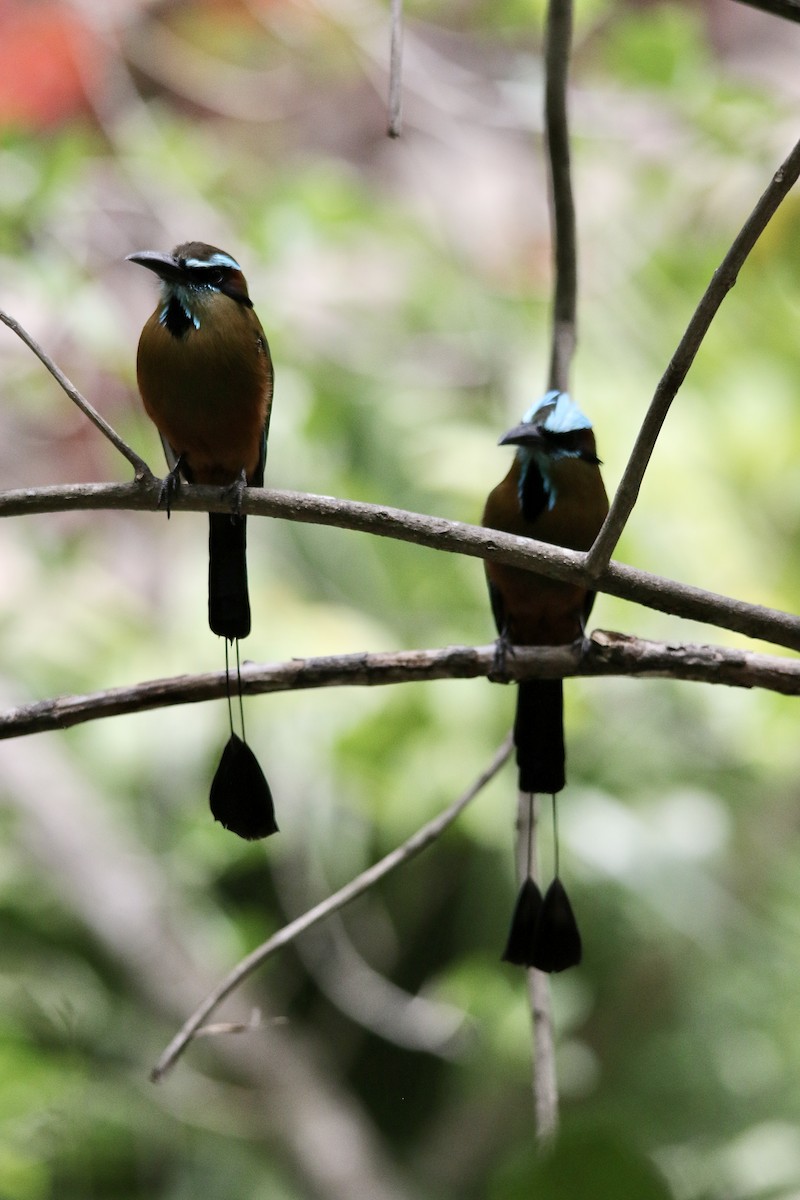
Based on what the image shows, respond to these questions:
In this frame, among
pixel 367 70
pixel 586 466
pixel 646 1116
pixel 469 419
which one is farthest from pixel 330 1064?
pixel 367 70

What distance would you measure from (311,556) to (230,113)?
2.29 meters

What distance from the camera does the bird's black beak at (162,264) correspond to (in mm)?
1744

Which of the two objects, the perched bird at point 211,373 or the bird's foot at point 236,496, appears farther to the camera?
the perched bird at point 211,373

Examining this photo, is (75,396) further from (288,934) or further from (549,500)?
(549,500)

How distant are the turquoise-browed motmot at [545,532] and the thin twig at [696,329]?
2.00 ft

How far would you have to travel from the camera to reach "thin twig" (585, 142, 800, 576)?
116 cm

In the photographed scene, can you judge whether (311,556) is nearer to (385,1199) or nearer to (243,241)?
(243,241)

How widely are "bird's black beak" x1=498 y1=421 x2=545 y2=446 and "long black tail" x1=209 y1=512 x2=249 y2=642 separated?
1.53 feet

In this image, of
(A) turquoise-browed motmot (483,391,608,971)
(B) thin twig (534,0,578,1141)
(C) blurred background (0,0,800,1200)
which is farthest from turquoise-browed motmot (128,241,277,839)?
(C) blurred background (0,0,800,1200)

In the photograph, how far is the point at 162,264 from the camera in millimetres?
1767

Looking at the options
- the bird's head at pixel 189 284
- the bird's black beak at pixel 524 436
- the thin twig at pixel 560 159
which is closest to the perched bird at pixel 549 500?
the bird's black beak at pixel 524 436

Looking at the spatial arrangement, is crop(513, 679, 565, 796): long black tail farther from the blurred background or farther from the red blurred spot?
the red blurred spot

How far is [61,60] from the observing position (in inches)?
204

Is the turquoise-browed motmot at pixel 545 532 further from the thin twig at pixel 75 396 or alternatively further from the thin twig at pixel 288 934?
the thin twig at pixel 75 396
